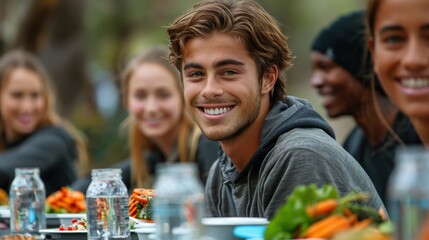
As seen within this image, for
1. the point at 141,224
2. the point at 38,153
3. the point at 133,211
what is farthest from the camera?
the point at 38,153

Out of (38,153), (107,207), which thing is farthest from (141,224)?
(38,153)

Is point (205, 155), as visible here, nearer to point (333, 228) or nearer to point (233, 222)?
point (233, 222)

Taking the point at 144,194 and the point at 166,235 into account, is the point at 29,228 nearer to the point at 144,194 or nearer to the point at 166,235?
the point at 144,194

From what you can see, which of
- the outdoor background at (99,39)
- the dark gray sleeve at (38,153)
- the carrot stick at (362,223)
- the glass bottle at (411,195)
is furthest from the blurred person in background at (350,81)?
the glass bottle at (411,195)

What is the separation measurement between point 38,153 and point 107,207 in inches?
157

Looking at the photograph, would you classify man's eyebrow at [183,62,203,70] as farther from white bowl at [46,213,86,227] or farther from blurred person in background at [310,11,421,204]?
blurred person in background at [310,11,421,204]

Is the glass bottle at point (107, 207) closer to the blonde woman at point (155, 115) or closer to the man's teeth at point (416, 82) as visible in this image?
the man's teeth at point (416, 82)

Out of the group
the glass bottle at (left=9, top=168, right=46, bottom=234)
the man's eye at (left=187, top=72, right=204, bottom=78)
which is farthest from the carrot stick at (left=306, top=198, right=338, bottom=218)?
the glass bottle at (left=9, top=168, right=46, bottom=234)

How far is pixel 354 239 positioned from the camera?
2.22 meters

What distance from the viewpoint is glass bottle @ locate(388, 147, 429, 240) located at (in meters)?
2.00

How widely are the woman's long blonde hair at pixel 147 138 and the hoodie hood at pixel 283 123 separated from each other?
264 cm

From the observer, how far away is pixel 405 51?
10.9 ft

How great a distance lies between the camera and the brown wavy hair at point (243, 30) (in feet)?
12.6

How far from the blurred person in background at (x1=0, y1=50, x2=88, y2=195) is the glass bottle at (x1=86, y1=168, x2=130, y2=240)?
390 centimetres
